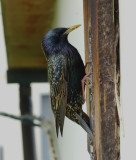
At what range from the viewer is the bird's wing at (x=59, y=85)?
6.67 ft

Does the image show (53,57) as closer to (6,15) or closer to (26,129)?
(6,15)

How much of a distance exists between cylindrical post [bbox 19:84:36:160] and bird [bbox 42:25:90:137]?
2.97 meters

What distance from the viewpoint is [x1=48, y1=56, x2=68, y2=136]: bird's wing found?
2.03 meters

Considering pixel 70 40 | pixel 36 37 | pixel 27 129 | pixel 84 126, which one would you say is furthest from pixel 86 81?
pixel 27 129

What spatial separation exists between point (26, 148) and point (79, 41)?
3.00 metres

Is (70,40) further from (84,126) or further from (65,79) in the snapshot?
(84,126)

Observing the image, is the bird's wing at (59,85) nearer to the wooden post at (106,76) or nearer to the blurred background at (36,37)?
the blurred background at (36,37)

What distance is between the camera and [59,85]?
2.11 metres

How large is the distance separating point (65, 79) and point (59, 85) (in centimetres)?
4

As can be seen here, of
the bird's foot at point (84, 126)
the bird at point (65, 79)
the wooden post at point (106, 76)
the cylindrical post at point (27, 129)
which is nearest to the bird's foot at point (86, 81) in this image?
the bird at point (65, 79)

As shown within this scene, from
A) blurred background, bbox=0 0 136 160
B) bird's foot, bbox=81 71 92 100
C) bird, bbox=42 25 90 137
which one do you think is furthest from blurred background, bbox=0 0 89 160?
bird's foot, bbox=81 71 92 100

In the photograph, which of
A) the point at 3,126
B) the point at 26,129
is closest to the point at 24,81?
the point at 26,129

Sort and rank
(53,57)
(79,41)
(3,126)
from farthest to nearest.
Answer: (3,126) < (79,41) < (53,57)

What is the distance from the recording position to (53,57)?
216cm
